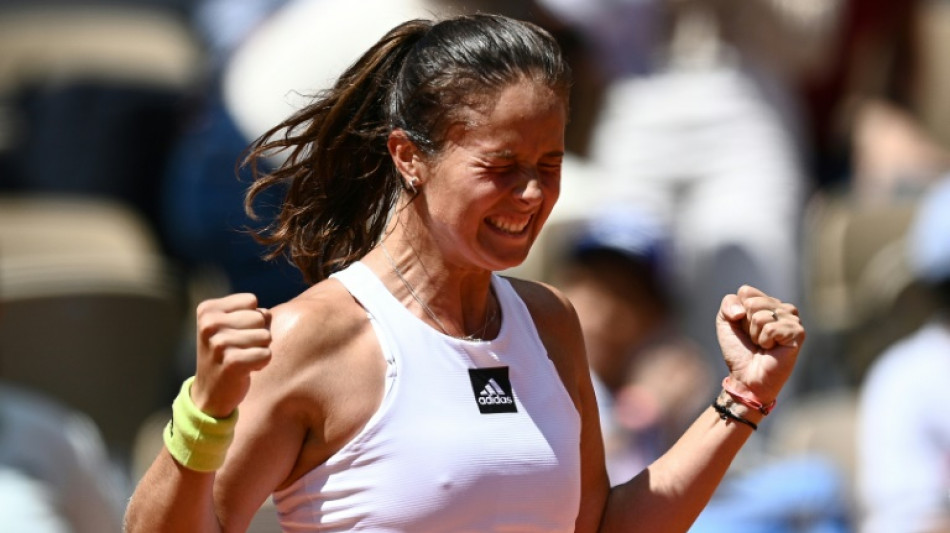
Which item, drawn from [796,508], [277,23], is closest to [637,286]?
[796,508]

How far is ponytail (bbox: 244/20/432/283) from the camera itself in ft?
8.88

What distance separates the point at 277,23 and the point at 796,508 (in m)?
2.41

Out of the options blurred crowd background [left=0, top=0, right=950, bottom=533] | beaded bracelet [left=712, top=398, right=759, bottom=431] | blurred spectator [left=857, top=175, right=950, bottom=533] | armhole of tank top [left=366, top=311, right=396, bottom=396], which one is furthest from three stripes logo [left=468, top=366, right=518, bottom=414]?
blurred spectator [left=857, top=175, right=950, bottom=533]

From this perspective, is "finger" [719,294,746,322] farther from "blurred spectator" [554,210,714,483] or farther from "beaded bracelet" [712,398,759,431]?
"blurred spectator" [554,210,714,483]

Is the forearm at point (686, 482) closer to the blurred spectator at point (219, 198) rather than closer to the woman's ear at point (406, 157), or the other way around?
the woman's ear at point (406, 157)

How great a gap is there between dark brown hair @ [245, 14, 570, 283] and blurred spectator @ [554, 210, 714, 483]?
2.07 m

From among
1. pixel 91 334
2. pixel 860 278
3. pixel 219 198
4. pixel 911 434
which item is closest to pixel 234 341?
pixel 911 434

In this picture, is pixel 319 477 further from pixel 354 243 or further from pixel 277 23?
pixel 277 23

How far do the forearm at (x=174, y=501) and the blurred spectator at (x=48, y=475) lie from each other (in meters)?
2.14

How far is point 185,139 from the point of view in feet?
20.2

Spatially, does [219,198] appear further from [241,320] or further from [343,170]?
[241,320]

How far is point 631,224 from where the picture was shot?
5.17 m

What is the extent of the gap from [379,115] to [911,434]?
8.96 ft

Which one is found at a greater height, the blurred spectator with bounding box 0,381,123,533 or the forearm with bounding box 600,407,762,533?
the forearm with bounding box 600,407,762,533
